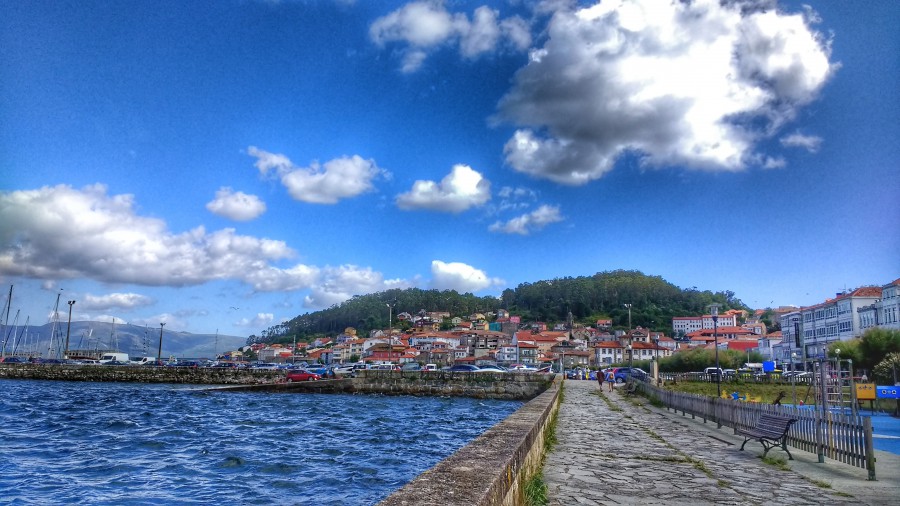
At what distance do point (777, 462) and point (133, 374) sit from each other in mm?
73625

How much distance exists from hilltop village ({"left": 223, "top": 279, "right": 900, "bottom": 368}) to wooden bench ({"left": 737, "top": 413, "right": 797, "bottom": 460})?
6435cm

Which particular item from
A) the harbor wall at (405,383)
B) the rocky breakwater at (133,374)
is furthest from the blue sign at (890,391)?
the rocky breakwater at (133,374)

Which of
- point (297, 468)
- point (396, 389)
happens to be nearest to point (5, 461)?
point (297, 468)

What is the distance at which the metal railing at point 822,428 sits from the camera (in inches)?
336

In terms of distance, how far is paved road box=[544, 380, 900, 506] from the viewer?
6845 mm

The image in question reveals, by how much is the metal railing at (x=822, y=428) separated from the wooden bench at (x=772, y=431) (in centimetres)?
26

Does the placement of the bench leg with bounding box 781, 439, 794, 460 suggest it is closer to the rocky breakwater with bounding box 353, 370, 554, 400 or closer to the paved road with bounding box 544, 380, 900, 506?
the paved road with bounding box 544, 380, 900, 506

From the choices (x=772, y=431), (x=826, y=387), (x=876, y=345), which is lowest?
(x=772, y=431)

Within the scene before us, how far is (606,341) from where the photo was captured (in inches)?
5438

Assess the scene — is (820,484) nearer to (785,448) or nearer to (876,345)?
(785,448)

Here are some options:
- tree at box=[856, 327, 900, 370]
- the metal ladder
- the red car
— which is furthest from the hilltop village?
the metal ladder

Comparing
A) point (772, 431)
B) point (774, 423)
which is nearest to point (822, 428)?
point (772, 431)

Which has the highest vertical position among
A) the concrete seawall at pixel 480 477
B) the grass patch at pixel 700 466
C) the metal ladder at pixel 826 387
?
the metal ladder at pixel 826 387

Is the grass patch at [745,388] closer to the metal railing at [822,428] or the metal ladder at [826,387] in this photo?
the metal railing at [822,428]
